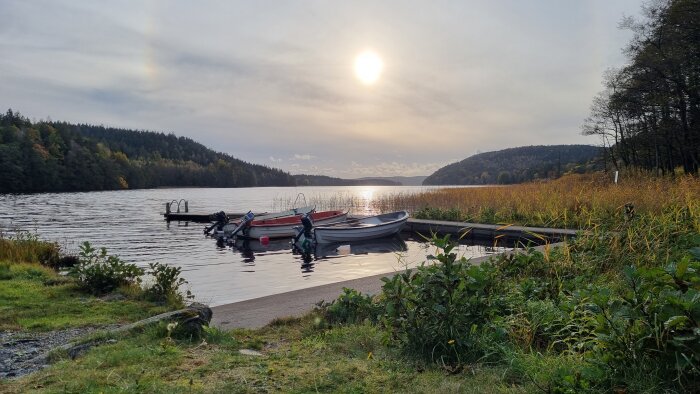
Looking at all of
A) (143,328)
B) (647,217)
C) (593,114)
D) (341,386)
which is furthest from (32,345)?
(593,114)

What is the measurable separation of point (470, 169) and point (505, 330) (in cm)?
14204

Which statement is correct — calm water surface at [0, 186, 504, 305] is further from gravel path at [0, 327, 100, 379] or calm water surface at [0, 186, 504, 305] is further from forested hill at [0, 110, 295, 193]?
forested hill at [0, 110, 295, 193]

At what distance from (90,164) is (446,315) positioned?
105928mm

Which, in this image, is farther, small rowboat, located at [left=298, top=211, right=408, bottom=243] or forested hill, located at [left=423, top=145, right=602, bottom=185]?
forested hill, located at [left=423, top=145, right=602, bottom=185]

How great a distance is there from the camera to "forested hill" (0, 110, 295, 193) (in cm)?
8188

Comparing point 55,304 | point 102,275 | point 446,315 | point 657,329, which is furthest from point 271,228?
point 657,329

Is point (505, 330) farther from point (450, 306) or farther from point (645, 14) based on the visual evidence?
point (645, 14)

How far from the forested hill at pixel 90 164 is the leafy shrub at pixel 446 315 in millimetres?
93794

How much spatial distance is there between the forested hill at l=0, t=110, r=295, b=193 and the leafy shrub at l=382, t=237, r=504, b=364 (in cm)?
9379

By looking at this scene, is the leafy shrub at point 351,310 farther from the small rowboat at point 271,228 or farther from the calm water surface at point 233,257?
the small rowboat at point 271,228

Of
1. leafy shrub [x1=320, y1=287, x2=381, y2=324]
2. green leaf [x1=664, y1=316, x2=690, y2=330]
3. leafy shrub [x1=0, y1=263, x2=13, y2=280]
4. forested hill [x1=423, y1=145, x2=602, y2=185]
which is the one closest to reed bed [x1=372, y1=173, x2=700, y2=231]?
leafy shrub [x1=320, y1=287, x2=381, y2=324]

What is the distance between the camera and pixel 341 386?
3.25 metres

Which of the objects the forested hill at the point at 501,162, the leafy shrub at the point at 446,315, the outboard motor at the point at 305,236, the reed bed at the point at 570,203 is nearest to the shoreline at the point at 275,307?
the leafy shrub at the point at 446,315

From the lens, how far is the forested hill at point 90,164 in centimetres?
8188
